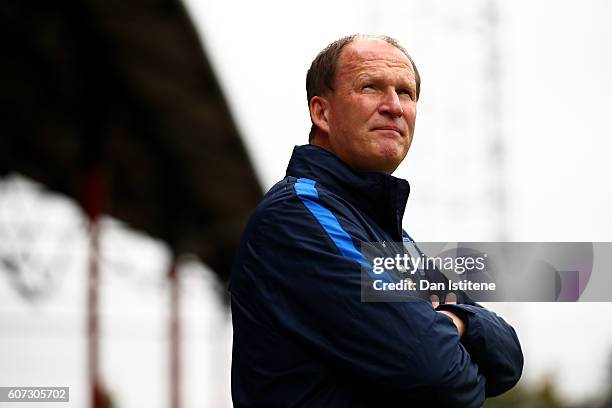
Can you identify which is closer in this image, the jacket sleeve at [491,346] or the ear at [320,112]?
the jacket sleeve at [491,346]

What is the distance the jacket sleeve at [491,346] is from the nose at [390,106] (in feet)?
1.47

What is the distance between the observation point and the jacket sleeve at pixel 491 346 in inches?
93.9

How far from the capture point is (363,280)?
7.33 feet

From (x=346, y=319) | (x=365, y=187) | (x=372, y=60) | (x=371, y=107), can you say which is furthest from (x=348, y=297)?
(x=372, y=60)

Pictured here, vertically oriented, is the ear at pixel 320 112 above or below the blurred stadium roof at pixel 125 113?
below

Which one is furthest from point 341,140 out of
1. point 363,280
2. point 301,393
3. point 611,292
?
point 611,292

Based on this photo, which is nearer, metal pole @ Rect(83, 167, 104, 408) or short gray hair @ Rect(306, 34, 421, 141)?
short gray hair @ Rect(306, 34, 421, 141)

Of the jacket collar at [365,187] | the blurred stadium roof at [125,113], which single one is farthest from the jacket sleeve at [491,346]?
the blurred stadium roof at [125,113]

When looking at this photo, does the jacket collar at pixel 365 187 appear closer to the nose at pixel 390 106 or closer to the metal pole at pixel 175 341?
the nose at pixel 390 106

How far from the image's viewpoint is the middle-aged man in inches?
86.8

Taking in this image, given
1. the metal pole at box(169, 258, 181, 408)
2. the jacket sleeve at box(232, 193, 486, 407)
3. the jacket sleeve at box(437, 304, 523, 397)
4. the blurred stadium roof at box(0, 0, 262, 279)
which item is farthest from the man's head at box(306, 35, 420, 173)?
the metal pole at box(169, 258, 181, 408)

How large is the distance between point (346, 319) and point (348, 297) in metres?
0.04

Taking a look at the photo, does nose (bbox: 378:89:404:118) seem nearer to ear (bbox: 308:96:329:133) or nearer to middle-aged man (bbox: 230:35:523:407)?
middle-aged man (bbox: 230:35:523:407)

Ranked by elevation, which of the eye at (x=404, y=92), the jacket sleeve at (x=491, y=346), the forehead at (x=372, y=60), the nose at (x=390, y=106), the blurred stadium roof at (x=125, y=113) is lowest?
the jacket sleeve at (x=491, y=346)
